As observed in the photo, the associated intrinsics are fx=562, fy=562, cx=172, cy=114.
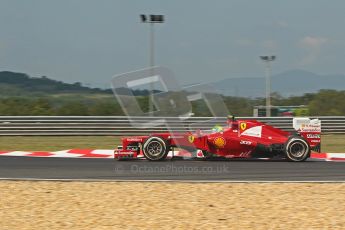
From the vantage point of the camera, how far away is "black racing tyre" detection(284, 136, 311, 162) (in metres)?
12.2

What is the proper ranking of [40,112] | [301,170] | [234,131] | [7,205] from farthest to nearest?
[40,112], [234,131], [301,170], [7,205]

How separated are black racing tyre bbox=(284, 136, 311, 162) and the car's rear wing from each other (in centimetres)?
30

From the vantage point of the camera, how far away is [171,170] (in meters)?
10.8

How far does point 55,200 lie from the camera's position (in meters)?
7.29

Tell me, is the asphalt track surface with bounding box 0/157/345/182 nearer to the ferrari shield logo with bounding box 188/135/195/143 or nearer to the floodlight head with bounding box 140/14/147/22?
the ferrari shield logo with bounding box 188/135/195/143

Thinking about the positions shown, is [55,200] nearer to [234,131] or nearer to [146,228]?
[146,228]

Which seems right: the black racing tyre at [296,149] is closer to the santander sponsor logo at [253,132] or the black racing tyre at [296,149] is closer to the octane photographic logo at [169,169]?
the santander sponsor logo at [253,132]

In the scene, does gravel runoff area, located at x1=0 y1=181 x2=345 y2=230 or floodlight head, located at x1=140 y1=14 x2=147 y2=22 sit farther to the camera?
floodlight head, located at x1=140 y1=14 x2=147 y2=22

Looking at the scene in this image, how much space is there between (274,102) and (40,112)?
21.3 meters

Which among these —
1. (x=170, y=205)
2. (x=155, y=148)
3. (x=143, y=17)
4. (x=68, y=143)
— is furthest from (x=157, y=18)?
(x=170, y=205)

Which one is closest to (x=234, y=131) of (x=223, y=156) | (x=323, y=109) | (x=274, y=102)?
(x=223, y=156)

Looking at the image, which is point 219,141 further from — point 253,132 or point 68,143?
point 68,143

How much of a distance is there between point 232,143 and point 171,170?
6.40 feet

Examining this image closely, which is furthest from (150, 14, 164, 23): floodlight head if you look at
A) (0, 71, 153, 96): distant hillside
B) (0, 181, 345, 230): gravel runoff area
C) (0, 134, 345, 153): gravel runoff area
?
(0, 181, 345, 230): gravel runoff area
